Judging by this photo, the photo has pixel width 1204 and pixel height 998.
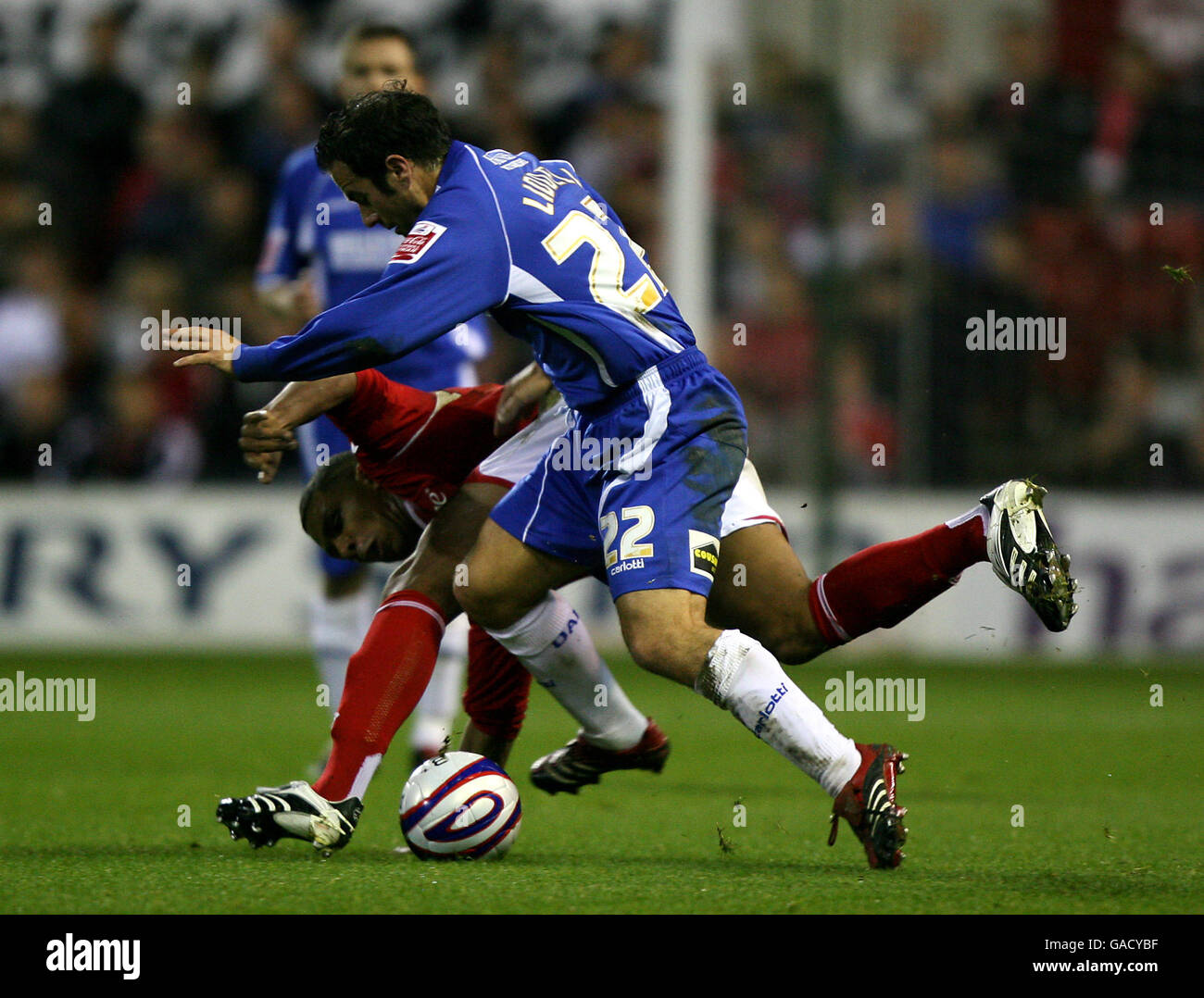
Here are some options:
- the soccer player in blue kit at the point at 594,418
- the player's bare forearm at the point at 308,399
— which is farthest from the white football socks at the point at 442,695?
the player's bare forearm at the point at 308,399

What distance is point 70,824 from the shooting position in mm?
5027

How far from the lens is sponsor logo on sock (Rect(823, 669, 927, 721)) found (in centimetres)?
892

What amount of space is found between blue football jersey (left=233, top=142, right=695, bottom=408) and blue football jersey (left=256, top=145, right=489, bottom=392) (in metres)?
1.76

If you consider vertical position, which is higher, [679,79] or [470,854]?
[679,79]

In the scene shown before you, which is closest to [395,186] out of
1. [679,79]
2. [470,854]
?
[470,854]

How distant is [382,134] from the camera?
170 inches

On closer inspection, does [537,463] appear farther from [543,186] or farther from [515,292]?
[543,186]

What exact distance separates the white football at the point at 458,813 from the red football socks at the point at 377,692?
148 millimetres

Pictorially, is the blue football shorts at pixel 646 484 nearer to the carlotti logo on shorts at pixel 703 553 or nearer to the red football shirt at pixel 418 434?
the carlotti logo on shorts at pixel 703 553

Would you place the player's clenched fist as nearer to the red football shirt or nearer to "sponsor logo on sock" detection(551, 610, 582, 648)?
the red football shirt

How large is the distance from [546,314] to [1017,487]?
119 centimetres

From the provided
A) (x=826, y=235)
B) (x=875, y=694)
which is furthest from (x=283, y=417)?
(x=826, y=235)

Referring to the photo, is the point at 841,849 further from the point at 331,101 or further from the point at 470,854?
the point at 331,101
